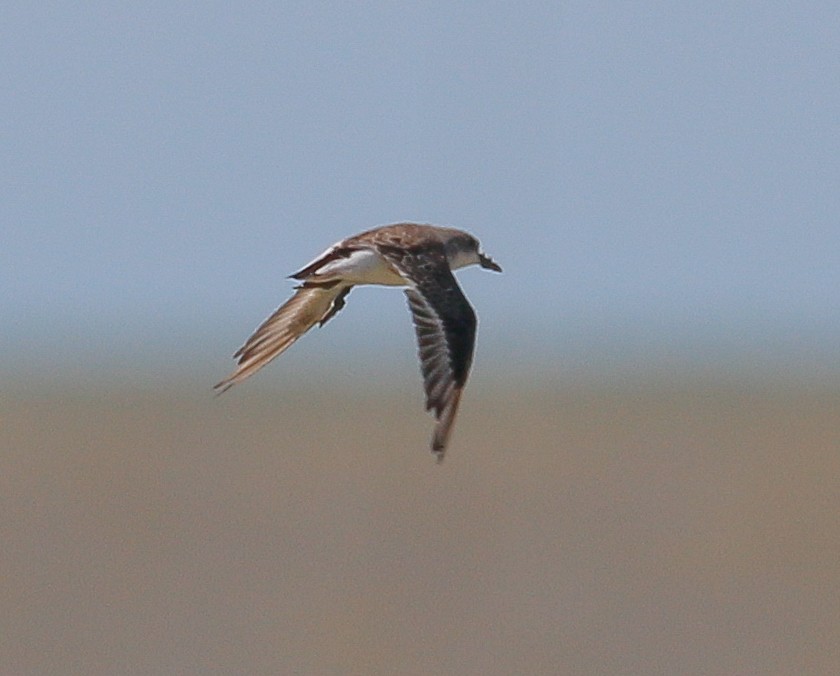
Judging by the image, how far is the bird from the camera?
29.9 ft

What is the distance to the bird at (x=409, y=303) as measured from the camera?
29.9 ft

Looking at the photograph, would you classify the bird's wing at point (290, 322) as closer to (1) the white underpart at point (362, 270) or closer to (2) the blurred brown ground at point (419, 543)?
(1) the white underpart at point (362, 270)

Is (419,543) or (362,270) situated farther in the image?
(419,543)

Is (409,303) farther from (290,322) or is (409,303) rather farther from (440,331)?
(290,322)

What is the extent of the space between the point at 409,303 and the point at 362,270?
44 cm

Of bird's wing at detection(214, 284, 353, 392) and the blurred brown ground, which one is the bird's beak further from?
the blurred brown ground

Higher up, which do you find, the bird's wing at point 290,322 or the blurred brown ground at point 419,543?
the bird's wing at point 290,322

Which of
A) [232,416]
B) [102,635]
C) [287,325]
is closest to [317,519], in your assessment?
[102,635]

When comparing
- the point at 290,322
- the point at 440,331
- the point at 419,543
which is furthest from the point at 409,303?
the point at 419,543

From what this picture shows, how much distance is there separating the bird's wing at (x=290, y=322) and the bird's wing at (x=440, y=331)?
1.41 feet

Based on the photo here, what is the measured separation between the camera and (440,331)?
9289mm

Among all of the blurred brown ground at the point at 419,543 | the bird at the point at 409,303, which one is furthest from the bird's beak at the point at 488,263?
the blurred brown ground at the point at 419,543

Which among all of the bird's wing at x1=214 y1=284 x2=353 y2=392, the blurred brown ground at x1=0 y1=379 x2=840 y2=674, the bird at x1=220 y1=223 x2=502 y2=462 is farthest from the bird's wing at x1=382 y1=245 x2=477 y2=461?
the blurred brown ground at x1=0 y1=379 x2=840 y2=674

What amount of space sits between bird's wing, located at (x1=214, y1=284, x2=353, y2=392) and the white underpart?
0.15 meters
